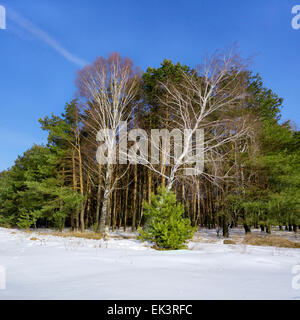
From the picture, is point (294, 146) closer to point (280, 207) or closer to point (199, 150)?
point (280, 207)

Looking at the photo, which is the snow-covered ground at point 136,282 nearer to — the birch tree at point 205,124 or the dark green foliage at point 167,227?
the dark green foliage at point 167,227

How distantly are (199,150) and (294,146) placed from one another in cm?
787

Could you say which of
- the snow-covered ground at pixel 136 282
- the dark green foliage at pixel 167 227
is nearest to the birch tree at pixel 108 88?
the dark green foliage at pixel 167 227

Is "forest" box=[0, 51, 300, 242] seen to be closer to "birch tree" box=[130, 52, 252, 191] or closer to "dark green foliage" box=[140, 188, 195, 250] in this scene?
"birch tree" box=[130, 52, 252, 191]

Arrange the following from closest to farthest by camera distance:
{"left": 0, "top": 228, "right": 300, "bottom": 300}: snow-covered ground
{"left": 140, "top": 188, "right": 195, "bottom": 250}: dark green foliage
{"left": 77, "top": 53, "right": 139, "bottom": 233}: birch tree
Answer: {"left": 0, "top": 228, "right": 300, "bottom": 300}: snow-covered ground < {"left": 140, "top": 188, "right": 195, "bottom": 250}: dark green foliage < {"left": 77, "top": 53, "right": 139, "bottom": 233}: birch tree

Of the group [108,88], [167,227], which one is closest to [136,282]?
[167,227]

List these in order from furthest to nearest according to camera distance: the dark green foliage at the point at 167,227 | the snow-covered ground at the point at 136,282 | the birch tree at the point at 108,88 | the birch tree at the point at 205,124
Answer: the birch tree at the point at 108,88, the birch tree at the point at 205,124, the dark green foliage at the point at 167,227, the snow-covered ground at the point at 136,282

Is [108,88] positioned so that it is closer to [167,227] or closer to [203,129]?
[203,129]

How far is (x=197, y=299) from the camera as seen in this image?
2109mm

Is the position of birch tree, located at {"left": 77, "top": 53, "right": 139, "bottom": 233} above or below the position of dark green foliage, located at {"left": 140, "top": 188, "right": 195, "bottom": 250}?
above

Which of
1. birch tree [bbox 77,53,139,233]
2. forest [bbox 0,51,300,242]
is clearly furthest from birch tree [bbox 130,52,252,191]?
birch tree [bbox 77,53,139,233]

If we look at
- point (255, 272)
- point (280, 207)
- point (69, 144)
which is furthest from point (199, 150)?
point (69, 144)

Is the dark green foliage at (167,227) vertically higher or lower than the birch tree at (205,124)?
lower

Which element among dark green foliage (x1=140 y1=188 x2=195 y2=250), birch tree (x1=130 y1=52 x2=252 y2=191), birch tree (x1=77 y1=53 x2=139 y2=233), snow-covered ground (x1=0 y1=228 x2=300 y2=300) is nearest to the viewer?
snow-covered ground (x1=0 y1=228 x2=300 y2=300)
